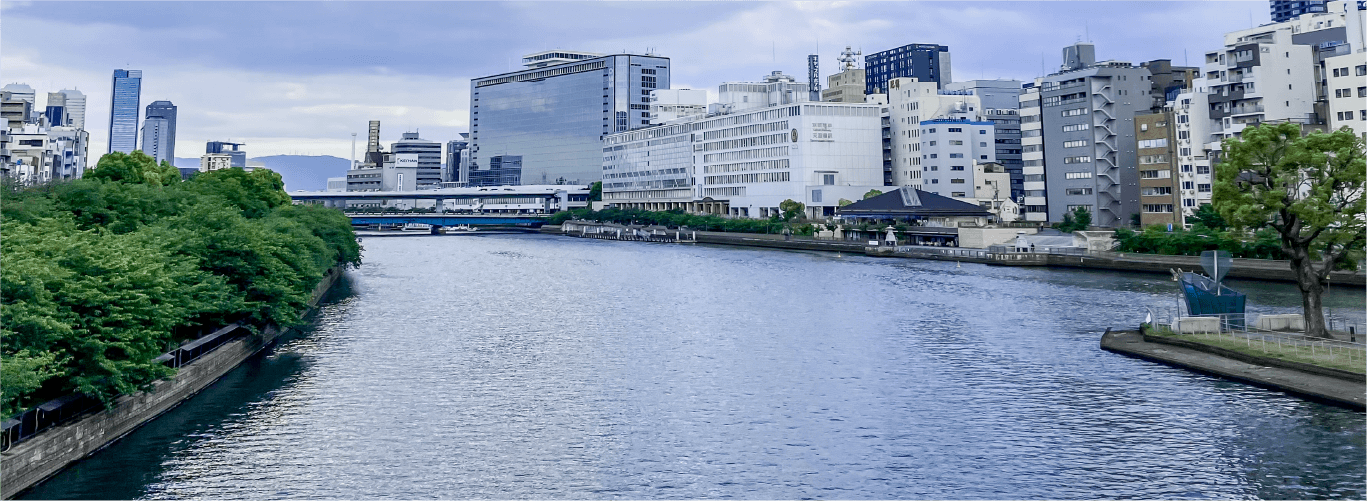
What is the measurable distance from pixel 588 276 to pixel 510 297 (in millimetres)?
17544

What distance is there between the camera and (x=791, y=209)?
132 m

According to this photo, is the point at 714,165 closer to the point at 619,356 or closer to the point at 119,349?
the point at 619,356

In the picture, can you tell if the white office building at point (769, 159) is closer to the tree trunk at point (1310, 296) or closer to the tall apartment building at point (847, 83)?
the tall apartment building at point (847, 83)

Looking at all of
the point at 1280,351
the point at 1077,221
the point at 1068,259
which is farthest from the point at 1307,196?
the point at 1077,221

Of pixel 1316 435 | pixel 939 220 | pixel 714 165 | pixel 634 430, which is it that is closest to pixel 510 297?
→ pixel 634 430

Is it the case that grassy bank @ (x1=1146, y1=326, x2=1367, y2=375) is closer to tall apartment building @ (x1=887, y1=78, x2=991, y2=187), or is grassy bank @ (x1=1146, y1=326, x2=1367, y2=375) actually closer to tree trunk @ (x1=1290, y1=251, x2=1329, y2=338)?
tree trunk @ (x1=1290, y1=251, x2=1329, y2=338)

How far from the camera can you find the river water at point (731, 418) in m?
22.5

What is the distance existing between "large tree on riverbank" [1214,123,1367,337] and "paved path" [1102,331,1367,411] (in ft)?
13.0

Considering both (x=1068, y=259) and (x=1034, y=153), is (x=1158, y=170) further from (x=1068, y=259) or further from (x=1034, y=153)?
(x=1068, y=259)

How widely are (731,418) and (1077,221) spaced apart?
82021mm

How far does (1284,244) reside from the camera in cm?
3575

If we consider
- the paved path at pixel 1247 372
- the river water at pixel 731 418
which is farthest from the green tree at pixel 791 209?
the paved path at pixel 1247 372

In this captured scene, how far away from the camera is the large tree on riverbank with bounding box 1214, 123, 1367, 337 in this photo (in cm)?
3328

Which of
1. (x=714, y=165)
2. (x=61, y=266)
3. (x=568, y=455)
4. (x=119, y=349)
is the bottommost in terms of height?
(x=568, y=455)
